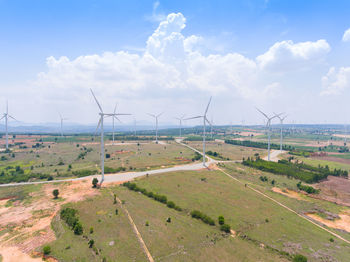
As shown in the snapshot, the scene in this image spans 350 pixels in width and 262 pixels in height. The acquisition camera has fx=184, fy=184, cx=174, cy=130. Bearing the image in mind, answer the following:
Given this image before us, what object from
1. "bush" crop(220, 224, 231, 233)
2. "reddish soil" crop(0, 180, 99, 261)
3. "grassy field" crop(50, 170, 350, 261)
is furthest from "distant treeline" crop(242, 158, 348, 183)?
"reddish soil" crop(0, 180, 99, 261)

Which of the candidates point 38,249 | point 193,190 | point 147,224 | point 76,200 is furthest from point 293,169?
point 38,249

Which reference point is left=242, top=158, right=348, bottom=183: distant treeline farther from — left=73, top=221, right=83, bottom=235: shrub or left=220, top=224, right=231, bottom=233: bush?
left=73, top=221, right=83, bottom=235: shrub

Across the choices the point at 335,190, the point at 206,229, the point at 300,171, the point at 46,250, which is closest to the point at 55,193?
the point at 46,250

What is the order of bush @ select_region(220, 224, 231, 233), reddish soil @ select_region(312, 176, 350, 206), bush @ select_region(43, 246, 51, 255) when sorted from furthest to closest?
1. reddish soil @ select_region(312, 176, 350, 206)
2. bush @ select_region(220, 224, 231, 233)
3. bush @ select_region(43, 246, 51, 255)

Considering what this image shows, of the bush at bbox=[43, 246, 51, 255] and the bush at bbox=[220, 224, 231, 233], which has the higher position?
the bush at bbox=[43, 246, 51, 255]

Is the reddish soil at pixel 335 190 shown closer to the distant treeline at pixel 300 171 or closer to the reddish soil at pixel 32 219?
the distant treeline at pixel 300 171

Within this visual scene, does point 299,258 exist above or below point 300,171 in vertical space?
below

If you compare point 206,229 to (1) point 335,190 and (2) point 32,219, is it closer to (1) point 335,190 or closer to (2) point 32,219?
(2) point 32,219

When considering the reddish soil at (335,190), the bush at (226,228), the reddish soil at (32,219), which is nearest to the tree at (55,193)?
the reddish soil at (32,219)
